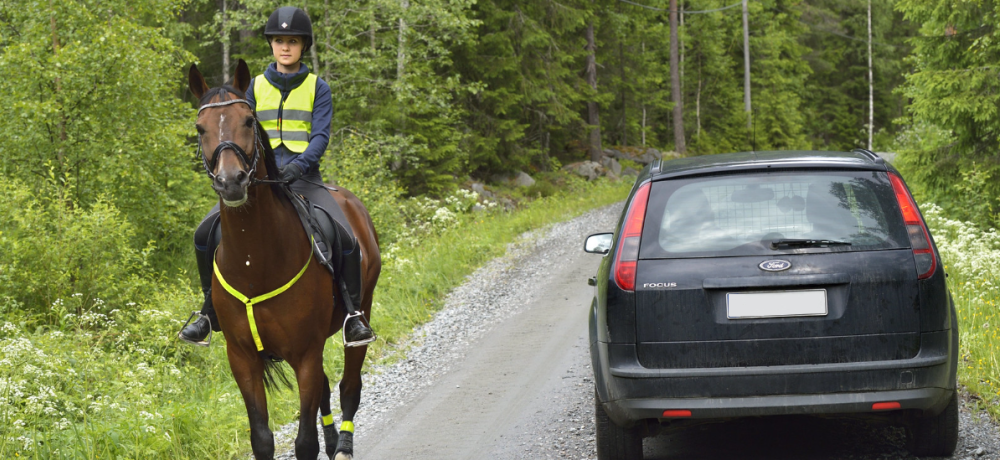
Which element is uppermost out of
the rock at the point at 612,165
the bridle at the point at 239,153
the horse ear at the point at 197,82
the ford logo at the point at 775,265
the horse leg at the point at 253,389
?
the horse ear at the point at 197,82

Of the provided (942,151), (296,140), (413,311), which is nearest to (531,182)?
(942,151)

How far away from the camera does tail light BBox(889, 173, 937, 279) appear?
4.11 meters

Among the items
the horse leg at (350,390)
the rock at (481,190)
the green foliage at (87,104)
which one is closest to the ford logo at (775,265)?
the horse leg at (350,390)

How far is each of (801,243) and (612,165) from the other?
98.2 feet

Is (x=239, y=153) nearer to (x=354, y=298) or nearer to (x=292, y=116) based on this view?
(x=292, y=116)

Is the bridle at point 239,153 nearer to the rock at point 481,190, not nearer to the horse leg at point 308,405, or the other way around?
the horse leg at point 308,405

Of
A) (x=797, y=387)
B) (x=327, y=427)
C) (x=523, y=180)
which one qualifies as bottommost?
(x=523, y=180)

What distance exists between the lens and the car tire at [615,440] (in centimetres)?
471

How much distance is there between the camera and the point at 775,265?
4.15 metres

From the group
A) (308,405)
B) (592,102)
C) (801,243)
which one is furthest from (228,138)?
(592,102)

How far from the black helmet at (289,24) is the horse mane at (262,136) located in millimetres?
862

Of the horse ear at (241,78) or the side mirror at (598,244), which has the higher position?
the horse ear at (241,78)

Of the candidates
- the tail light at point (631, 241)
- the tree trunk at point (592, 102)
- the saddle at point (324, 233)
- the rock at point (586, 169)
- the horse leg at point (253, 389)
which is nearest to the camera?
the tail light at point (631, 241)

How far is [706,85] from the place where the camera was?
47.4m
